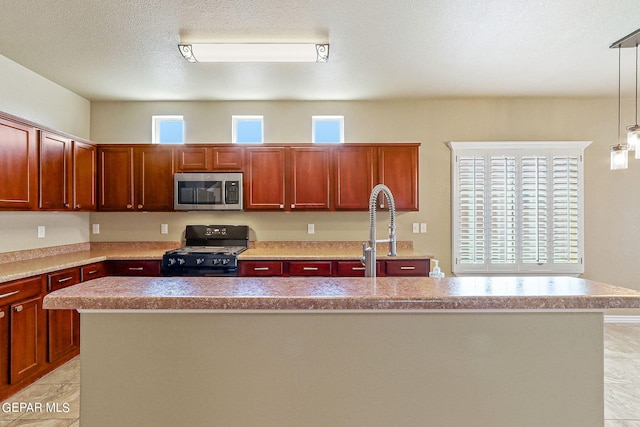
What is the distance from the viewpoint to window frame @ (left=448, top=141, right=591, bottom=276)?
4211 mm

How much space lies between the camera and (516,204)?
4.22 metres

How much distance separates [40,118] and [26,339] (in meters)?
2.21

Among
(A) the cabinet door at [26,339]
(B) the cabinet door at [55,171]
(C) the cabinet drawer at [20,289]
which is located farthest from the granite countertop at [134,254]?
(B) the cabinet door at [55,171]

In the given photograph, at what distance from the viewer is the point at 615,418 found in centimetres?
237

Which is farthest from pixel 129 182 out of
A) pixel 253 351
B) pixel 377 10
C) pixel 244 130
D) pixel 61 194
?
pixel 253 351

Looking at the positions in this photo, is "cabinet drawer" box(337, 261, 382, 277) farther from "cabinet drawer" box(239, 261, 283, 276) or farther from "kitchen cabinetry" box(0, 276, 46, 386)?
"kitchen cabinetry" box(0, 276, 46, 386)

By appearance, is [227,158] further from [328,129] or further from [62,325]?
[62,325]

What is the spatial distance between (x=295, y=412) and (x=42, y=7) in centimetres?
303

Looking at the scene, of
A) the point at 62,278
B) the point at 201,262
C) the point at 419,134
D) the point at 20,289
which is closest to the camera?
the point at 20,289

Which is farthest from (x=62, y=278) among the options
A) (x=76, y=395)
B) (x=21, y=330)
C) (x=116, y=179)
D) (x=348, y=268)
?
(x=348, y=268)

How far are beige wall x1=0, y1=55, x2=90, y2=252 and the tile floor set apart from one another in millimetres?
1283

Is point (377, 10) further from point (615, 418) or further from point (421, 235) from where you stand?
point (615, 418)

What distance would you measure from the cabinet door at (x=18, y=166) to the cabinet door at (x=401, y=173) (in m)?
3.30

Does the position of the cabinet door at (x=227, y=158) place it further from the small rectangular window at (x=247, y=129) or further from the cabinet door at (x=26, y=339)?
the cabinet door at (x=26, y=339)
